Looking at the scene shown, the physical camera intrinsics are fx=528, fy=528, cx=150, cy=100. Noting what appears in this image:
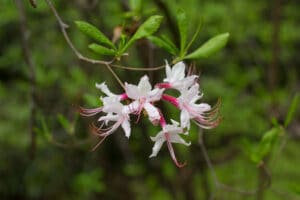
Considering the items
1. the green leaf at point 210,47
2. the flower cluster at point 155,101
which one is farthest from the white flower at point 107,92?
the green leaf at point 210,47

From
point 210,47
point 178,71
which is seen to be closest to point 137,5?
point 210,47

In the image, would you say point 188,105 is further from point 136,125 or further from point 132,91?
point 136,125

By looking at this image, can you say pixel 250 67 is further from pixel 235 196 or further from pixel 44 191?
pixel 44 191

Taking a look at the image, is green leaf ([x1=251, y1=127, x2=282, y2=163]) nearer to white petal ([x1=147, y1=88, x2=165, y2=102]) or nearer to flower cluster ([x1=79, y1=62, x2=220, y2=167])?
flower cluster ([x1=79, y1=62, x2=220, y2=167])

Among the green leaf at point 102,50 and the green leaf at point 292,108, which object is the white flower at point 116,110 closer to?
the green leaf at point 102,50

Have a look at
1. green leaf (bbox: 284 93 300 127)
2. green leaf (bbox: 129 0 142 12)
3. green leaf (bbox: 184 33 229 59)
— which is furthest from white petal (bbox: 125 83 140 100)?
green leaf (bbox: 284 93 300 127)

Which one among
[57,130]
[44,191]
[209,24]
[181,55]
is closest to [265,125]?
[209,24]
